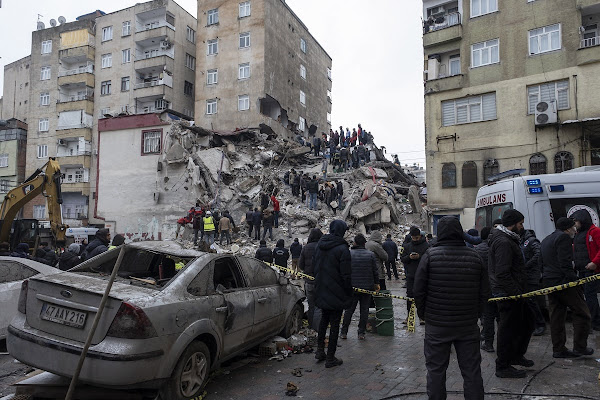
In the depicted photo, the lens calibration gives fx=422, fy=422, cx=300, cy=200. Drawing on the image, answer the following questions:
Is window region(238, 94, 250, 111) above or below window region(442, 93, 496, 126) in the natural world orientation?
above

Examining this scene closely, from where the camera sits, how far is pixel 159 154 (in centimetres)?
3075

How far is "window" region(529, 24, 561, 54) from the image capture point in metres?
20.2

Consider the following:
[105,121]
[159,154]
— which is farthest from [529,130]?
[105,121]

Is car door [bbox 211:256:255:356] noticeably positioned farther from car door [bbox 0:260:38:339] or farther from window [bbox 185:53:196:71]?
window [bbox 185:53:196:71]

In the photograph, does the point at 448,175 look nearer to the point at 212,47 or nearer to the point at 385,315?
the point at 385,315

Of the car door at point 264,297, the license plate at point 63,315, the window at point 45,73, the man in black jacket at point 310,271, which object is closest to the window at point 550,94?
the man in black jacket at point 310,271

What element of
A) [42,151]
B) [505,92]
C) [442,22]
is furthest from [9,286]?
[42,151]

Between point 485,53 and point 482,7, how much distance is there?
2499 mm

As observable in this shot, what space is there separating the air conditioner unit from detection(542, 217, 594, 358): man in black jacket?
16027 millimetres

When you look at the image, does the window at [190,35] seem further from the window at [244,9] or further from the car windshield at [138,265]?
the car windshield at [138,265]

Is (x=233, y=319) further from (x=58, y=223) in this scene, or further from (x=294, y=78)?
(x=294, y=78)

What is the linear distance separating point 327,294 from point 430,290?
204 cm

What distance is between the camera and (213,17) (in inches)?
1437

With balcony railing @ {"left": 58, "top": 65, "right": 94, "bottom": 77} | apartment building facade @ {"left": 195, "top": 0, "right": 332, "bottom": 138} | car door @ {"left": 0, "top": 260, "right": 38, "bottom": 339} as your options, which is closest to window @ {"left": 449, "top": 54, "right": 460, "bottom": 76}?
apartment building facade @ {"left": 195, "top": 0, "right": 332, "bottom": 138}
